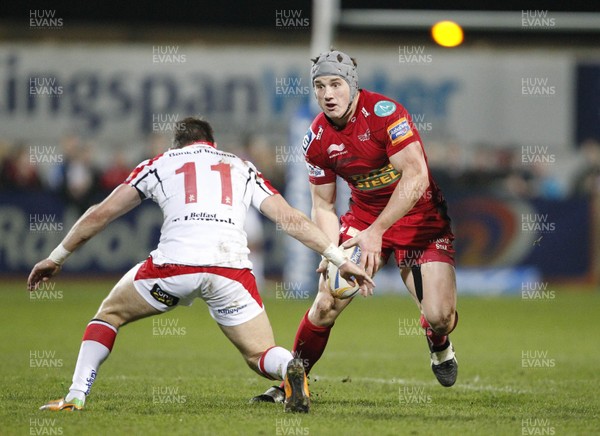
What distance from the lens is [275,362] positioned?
657cm

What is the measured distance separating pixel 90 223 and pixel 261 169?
487 inches

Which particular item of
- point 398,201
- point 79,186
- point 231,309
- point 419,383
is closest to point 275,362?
point 231,309

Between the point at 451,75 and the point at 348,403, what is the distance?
57.1 ft

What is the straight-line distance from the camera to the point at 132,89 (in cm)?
2297

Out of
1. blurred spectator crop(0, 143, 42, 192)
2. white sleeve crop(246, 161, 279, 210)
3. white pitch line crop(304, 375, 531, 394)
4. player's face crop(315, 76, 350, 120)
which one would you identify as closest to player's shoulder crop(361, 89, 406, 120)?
player's face crop(315, 76, 350, 120)

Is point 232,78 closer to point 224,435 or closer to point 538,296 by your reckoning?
point 538,296

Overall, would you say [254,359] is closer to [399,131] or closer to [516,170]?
[399,131]

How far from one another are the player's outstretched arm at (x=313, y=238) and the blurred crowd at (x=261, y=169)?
1148 cm

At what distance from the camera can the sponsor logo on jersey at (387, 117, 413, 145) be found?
7277 mm

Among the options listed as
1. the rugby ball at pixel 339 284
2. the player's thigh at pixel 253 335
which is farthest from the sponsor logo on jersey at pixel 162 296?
the rugby ball at pixel 339 284

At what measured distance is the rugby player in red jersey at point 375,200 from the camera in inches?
284

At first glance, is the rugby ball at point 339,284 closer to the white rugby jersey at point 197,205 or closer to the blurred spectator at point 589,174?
the white rugby jersey at point 197,205

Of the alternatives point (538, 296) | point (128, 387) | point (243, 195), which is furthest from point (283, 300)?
point (243, 195)

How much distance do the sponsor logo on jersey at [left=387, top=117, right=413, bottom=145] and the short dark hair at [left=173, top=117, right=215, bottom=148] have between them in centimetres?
128
